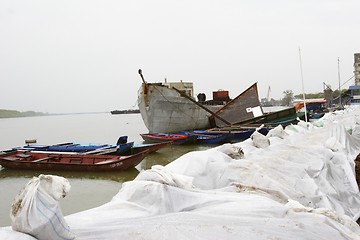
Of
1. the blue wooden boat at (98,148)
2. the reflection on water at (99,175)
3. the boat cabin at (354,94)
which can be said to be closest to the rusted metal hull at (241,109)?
the blue wooden boat at (98,148)

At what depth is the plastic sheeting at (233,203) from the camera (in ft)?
6.66

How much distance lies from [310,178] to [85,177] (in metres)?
7.92

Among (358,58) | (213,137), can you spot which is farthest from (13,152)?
(358,58)

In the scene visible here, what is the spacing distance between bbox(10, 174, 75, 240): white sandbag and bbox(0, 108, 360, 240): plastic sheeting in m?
0.14

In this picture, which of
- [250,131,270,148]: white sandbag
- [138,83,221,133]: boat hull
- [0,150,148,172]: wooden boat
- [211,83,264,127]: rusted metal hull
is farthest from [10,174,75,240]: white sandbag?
[211,83,264,127]: rusted metal hull

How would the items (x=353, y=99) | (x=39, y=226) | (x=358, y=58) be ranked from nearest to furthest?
(x=39, y=226) < (x=353, y=99) < (x=358, y=58)

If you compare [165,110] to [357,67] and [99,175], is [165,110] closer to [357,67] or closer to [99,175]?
[99,175]

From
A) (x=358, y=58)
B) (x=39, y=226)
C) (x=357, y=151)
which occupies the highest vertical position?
(x=358, y=58)

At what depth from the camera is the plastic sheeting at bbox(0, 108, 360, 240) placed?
2029 millimetres

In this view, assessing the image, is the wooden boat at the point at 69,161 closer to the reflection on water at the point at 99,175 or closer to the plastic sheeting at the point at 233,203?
the reflection on water at the point at 99,175

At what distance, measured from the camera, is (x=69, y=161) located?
1102 cm

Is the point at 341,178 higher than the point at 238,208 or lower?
lower

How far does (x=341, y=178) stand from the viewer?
13.1 feet

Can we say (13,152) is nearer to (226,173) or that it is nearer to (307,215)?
(226,173)
